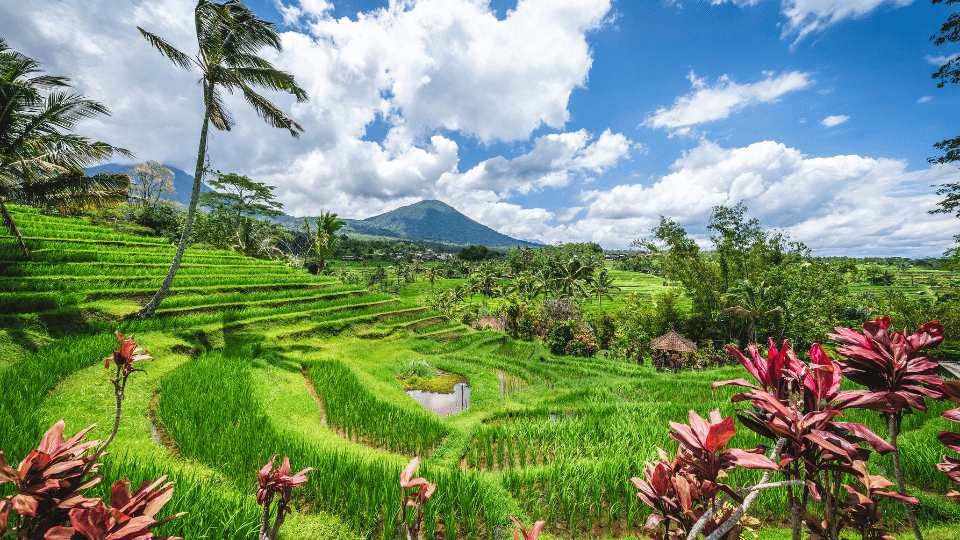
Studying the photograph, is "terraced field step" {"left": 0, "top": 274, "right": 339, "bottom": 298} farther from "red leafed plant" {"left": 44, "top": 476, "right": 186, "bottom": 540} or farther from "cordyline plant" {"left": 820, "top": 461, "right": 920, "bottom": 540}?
"cordyline plant" {"left": 820, "top": 461, "right": 920, "bottom": 540}

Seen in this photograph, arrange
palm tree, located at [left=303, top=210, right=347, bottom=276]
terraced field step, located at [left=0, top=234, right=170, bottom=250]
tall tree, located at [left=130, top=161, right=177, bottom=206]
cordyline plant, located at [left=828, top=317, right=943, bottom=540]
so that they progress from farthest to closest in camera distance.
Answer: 1. tall tree, located at [left=130, top=161, right=177, bottom=206]
2. palm tree, located at [left=303, top=210, right=347, bottom=276]
3. terraced field step, located at [left=0, top=234, right=170, bottom=250]
4. cordyline plant, located at [left=828, top=317, right=943, bottom=540]

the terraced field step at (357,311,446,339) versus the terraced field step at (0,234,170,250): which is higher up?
the terraced field step at (0,234,170,250)

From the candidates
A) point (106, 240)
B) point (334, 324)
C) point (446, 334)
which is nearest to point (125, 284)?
point (334, 324)

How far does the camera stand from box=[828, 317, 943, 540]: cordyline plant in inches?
54.1

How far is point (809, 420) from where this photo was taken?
1.15 meters

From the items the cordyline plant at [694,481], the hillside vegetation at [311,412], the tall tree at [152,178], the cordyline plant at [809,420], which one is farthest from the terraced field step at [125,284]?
the tall tree at [152,178]

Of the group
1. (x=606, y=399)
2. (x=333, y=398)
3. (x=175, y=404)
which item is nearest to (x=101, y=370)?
(x=175, y=404)

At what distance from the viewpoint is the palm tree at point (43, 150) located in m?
8.02

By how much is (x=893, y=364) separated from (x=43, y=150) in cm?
1640

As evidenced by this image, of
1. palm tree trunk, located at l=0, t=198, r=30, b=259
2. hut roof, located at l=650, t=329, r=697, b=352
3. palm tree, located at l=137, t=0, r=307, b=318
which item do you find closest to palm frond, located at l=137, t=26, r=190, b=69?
palm tree, located at l=137, t=0, r=307, b=318

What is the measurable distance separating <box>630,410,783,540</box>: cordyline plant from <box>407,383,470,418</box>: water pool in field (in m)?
7.05

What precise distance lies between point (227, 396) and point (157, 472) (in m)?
2.79

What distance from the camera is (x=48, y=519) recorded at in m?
1.26

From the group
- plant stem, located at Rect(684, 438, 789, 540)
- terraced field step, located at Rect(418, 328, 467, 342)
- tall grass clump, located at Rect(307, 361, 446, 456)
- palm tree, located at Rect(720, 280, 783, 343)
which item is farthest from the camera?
palm tree, located at Rect(720, 280, 783, 343)
